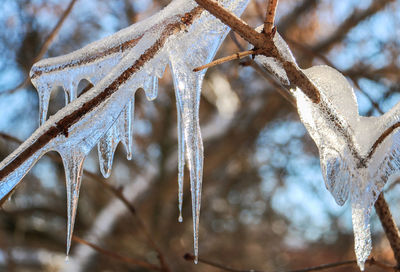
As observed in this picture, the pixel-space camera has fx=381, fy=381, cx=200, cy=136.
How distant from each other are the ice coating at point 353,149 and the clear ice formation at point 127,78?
14 centimetres

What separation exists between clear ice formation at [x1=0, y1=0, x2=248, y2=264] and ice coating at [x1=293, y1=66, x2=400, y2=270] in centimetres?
14

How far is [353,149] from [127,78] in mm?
302

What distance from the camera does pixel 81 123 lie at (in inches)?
16.9

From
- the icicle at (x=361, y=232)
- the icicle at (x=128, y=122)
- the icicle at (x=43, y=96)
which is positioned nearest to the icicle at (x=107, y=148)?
the icicle at (x=128, y=122)

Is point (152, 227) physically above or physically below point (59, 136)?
above

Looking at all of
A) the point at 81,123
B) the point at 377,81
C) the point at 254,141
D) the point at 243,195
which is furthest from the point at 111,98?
the point at 243,195

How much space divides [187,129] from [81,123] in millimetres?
131

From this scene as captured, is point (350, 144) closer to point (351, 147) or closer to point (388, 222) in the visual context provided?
point (351, 147)

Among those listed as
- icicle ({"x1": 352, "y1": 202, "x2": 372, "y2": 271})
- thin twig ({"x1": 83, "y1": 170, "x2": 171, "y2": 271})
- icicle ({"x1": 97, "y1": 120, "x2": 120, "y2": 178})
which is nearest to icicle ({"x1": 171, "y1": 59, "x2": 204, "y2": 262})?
icicle ({"x1": 97, "y1": 120, "x2": 120, "y2": 178})

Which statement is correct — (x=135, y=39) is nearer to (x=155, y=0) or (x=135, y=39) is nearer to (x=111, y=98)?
(x=111, y=98)

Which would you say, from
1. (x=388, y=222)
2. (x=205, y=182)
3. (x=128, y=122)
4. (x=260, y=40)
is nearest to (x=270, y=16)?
(x=260, y=40)

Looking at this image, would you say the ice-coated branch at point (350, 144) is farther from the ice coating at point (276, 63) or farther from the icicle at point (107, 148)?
the icicle at point (107, 148)

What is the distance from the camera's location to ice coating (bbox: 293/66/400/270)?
19.2 inches

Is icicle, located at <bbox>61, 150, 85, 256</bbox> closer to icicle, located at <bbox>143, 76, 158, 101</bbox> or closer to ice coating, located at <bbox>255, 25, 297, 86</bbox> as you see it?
icicle, located at <bbox>143, 76, 158, 101</bbox>
